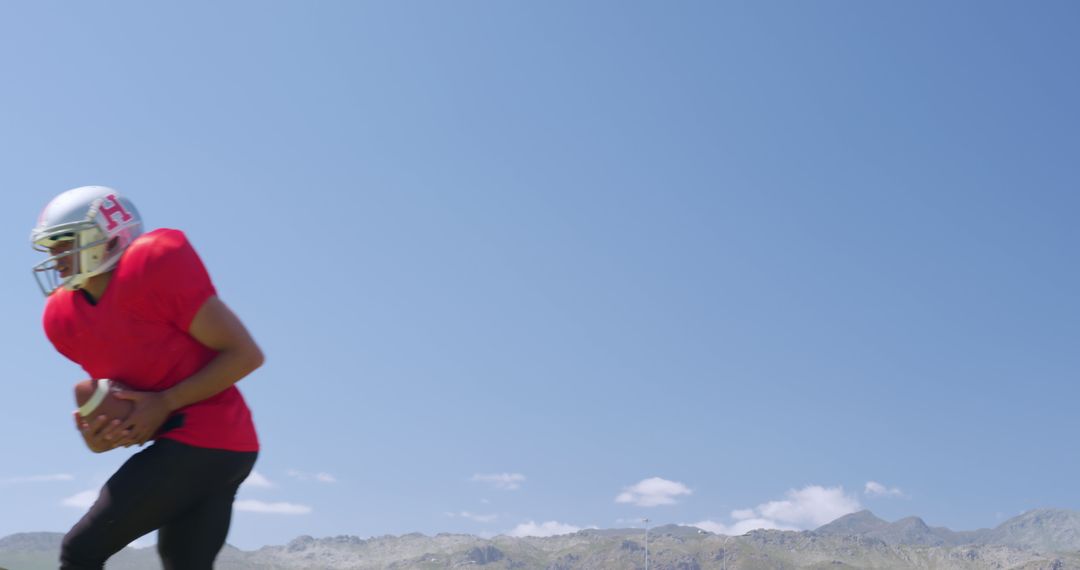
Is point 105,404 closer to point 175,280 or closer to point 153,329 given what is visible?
point 153,329

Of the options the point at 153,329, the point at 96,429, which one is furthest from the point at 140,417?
the point at 153,329

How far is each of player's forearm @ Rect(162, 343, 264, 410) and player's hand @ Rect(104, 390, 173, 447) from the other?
0.14ft

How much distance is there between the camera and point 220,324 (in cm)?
484

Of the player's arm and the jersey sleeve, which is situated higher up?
the jersey sleeve

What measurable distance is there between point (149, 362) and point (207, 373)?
276 millimetres

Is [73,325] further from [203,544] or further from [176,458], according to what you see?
[203,544]

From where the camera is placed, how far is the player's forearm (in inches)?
187

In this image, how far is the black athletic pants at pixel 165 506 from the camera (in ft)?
15.1

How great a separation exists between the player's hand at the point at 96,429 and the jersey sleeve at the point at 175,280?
1.77ft

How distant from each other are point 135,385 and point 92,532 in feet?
2.27

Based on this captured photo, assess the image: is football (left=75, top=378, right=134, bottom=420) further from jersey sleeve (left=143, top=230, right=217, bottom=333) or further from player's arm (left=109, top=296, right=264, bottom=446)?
jersey sleeve (left=143, top=230, right=217, bottom=333)

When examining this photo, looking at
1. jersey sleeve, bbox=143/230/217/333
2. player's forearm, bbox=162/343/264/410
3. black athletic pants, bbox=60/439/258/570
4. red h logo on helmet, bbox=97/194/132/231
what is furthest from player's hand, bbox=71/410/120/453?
red h logo on helmet, bbox=97/194/132/231

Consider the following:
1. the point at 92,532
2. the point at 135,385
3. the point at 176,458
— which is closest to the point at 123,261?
the point at 135,385

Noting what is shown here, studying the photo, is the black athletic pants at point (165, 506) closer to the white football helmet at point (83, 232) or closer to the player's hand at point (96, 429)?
the player's hand at point (96, 429)
